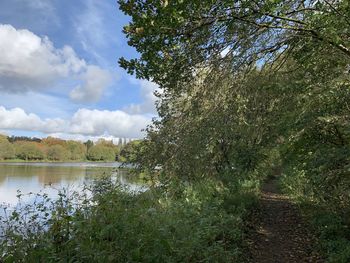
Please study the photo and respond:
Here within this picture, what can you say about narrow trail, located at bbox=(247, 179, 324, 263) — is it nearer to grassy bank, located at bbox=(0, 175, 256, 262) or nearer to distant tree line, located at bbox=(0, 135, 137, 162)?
grassy bank, located at bbox=(0, 175, 256, 262)

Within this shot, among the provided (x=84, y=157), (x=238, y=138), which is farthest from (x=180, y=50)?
(x=84, y=157)

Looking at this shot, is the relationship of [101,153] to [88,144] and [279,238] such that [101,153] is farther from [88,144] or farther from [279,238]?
[279,238]

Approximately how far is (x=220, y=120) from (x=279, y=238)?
3.34 metres

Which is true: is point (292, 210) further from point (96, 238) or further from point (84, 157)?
point (84, 157)

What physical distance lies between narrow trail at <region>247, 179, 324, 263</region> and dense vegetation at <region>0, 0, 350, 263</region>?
0.41 m

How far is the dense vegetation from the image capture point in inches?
205

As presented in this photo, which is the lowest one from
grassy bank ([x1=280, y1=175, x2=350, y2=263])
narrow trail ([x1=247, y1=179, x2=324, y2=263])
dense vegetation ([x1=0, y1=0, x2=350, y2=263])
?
narrow trail ([x1=247, y1=179, x2=324, y2=263])

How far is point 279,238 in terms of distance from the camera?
8.95 m

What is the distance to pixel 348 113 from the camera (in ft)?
25.0

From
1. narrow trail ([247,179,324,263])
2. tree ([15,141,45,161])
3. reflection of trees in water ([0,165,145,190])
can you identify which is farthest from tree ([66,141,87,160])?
narrow trail ([247,179,324,263])

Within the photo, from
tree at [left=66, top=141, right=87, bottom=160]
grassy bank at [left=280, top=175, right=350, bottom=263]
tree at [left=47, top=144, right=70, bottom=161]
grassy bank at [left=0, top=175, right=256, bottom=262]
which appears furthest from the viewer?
tree at [left=66, top=141, right=87, bottom=160]

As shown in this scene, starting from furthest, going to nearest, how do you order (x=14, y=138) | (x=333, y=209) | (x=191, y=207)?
1. (x=14, y=138)
2. (x=333, y=209)
3. (x=191, y=207)

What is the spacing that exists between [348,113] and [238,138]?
5782 mm

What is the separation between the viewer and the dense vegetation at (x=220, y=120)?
17.1ft
